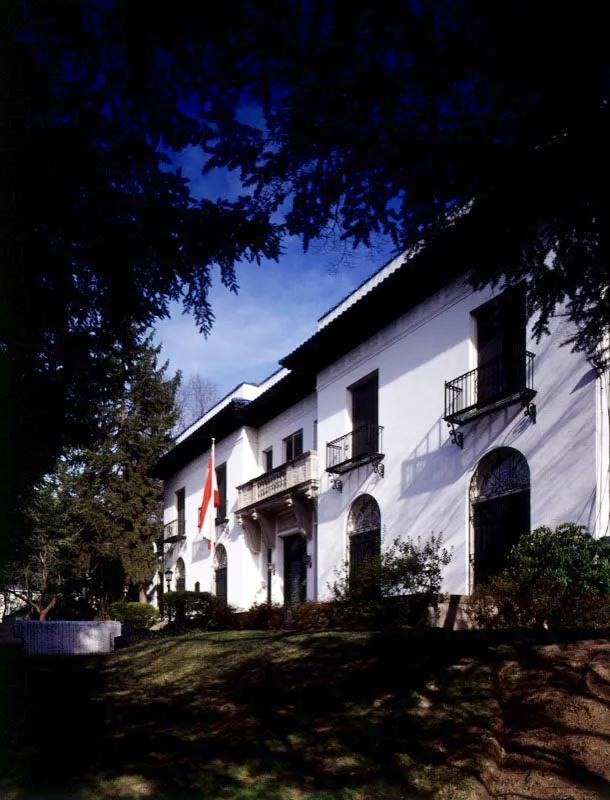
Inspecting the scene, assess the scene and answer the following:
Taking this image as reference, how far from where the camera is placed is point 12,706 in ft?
28.5

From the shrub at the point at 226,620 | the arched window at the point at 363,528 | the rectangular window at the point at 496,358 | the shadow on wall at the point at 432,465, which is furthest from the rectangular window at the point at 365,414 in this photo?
the shrub at the point at 226,620

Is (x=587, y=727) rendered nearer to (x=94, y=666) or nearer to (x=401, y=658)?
(x=401, y=658)

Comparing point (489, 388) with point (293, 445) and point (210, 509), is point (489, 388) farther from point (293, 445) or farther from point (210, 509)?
point (210, 509)

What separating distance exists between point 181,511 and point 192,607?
1340cm

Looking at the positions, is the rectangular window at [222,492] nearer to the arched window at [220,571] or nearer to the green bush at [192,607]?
the arched window at [220,571]

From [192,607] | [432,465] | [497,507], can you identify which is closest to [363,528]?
[432,465]

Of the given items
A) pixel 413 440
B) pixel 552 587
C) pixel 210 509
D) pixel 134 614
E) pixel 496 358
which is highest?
pixel 496 358

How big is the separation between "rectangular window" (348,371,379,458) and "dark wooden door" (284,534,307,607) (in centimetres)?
493

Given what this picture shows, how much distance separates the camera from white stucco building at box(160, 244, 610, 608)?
13.9 m

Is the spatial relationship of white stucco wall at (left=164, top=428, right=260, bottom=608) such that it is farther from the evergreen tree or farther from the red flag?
the red flag

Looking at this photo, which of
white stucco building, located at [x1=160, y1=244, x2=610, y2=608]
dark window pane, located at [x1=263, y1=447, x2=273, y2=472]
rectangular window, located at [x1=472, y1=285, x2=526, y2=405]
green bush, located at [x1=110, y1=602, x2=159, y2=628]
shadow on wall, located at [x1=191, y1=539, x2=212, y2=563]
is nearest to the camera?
white stucco building, located at [x1=160, y1=244, x2=610, y2=608]

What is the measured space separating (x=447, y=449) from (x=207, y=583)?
16.4 metres

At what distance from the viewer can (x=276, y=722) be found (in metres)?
7.72

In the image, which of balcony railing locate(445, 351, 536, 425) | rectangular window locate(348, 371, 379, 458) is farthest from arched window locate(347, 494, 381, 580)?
balcony railing locate(445, 351, 536, 425)
